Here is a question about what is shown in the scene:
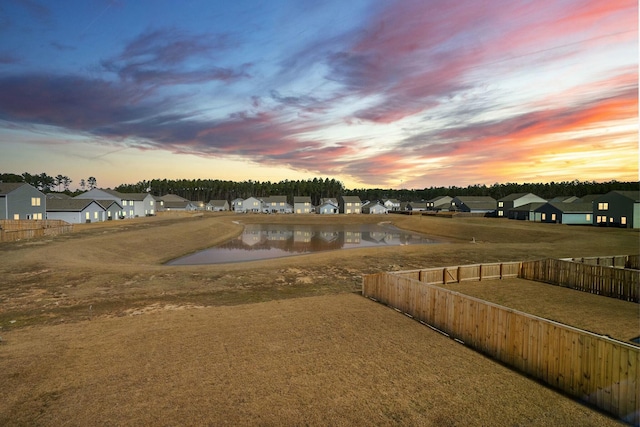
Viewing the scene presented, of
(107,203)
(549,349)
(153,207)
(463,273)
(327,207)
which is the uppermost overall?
(107,203)

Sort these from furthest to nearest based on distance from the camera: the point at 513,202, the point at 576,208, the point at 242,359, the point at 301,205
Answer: the point at 301,205
the point at 513,202
the point at 576,208
the point at 242,359

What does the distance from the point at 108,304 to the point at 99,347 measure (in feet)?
27.7

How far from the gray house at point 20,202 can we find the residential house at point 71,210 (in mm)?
3581

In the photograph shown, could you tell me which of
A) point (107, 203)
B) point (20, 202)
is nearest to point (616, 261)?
point (20, 202)

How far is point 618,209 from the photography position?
68938 mm

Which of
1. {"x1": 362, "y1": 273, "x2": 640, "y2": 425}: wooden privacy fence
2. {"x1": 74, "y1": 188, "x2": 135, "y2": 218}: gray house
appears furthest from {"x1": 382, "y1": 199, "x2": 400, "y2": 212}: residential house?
{"x1": 362, "y1": 273, "x2": 640, "y2": 425}: wooden privacy fence

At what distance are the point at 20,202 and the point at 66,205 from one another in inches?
467

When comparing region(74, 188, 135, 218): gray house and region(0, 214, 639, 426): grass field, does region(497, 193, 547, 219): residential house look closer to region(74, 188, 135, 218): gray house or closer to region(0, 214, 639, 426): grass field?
region(0, 214, 639, 426): grass field

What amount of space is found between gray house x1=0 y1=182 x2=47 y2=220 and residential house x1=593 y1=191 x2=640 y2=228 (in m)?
118

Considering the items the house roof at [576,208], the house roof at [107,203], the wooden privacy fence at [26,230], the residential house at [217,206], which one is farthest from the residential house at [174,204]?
the house roof at [576,208]

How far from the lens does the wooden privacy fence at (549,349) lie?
28.3ft

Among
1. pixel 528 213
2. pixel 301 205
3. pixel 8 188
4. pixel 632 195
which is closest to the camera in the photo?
pixel 8 188

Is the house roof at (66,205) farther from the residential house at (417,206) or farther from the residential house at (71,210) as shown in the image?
the residential house at (417,206)

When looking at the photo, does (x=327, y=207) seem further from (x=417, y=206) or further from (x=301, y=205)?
(x=417, y=206)
